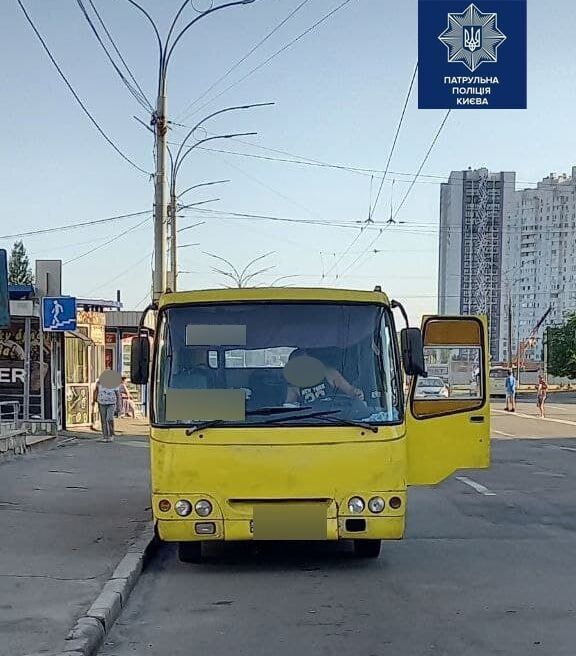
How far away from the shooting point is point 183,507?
318 inches

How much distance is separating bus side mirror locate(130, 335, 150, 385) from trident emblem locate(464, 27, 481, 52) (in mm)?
7549

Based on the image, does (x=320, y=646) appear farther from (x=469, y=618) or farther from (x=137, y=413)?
(x=137, y=413)

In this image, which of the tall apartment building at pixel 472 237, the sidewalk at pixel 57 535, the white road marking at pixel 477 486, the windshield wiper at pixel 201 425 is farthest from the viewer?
the tall apartment building at pixel 472 237

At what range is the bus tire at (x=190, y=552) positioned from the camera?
8742mm

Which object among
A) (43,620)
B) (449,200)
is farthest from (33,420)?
(449,200)

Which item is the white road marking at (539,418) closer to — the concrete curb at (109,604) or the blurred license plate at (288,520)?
the concrete curb at (109,604)

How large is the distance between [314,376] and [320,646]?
9.00 ft

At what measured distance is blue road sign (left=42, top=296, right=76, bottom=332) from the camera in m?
22.8

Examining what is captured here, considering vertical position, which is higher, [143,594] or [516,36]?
[516,36]

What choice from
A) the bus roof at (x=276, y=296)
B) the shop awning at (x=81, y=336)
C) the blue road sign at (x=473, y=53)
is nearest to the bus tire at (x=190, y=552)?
the bus roof at (x=276, y=296)

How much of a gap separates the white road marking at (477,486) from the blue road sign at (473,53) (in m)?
5.49

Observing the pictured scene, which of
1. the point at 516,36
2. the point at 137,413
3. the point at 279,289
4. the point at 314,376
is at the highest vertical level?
the point at 516,36

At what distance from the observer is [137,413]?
35875 mm

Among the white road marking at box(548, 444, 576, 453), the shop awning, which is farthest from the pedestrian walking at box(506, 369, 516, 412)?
the shop awning
